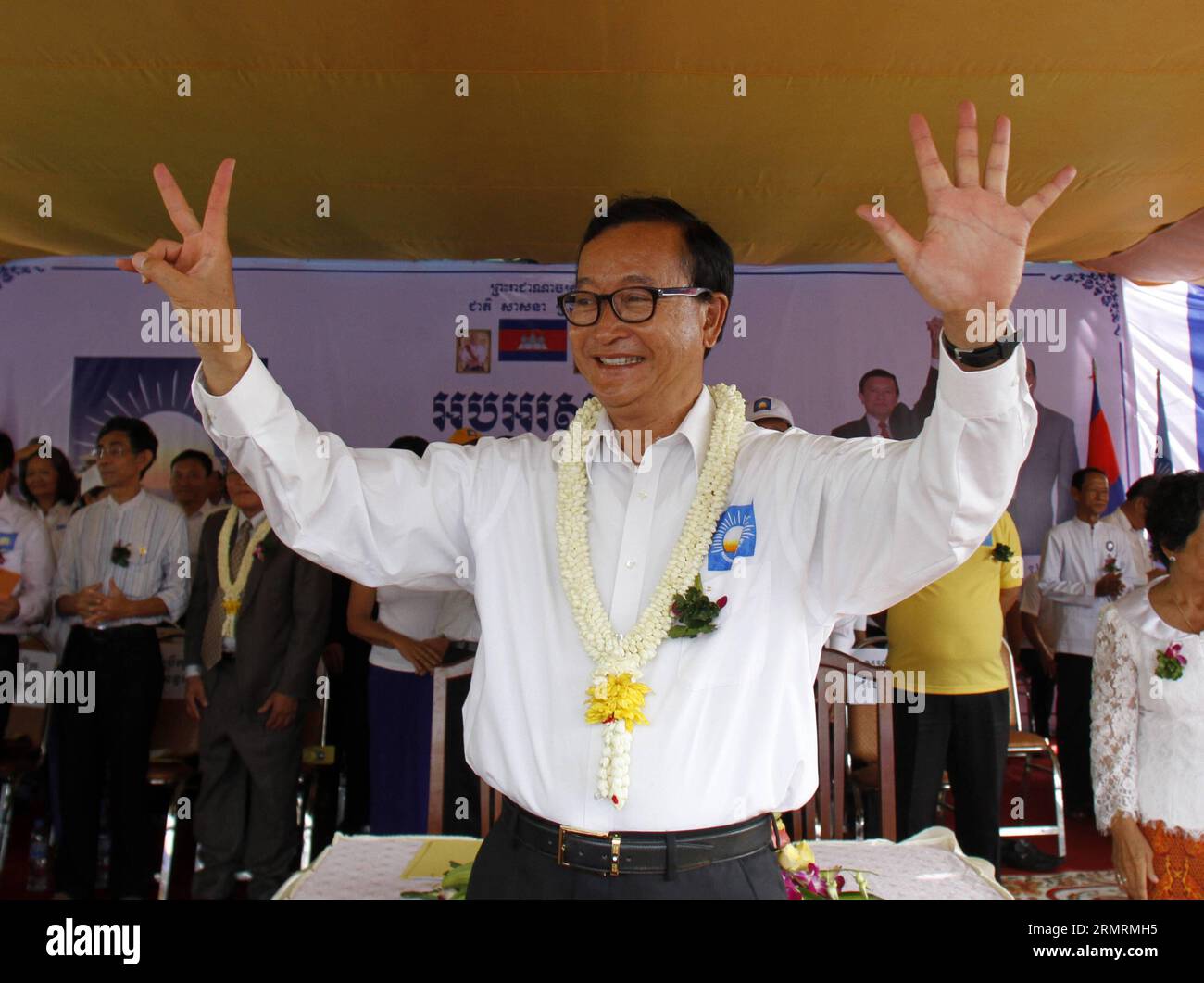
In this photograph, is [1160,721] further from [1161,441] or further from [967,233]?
[1161,441]

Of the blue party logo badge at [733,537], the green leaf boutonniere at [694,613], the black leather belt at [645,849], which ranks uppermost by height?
the blue party logo badge at [733,537]

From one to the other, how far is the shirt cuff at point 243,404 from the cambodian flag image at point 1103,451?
619cm

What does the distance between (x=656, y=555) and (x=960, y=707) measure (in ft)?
9.86

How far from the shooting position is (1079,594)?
19.5 ft

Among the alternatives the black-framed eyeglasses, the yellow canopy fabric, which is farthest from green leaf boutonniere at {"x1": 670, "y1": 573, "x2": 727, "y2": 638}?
the yellow canopy fabric

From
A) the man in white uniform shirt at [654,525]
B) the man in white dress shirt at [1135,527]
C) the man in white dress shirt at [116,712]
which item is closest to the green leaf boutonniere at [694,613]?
the man in white uniform shirt at [654,525]

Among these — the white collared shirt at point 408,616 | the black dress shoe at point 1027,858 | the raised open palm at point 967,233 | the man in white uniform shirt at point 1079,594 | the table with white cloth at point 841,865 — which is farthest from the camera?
the man in white uniform shirt at point 1079,594

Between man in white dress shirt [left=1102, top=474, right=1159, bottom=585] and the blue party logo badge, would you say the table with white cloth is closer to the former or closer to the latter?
the blue party logo badge

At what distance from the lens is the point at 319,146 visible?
14.7 ft

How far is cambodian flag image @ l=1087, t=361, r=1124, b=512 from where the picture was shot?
257 inches

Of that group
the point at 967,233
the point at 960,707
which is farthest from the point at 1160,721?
the point at 967,233

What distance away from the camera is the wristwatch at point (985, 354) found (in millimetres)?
1377

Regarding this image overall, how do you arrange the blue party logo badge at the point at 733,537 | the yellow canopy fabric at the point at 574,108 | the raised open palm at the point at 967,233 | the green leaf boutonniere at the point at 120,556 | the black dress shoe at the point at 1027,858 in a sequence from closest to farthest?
A: the raised open palm at the point at 967,233 < the blue party logo badge at the point at 733,537 < the yellow canopy fabric at the point at 574,108 < the green leaf boutonniere at the point at 120,556 < the black dress shoe at the point at 1027,858

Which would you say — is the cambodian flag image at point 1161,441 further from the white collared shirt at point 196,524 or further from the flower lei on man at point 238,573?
the white collared shirt at point 196,524
